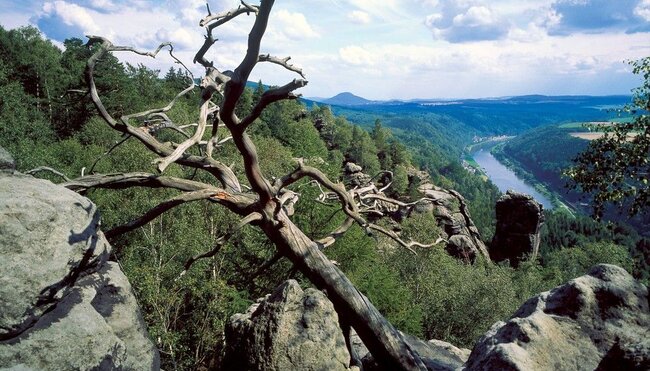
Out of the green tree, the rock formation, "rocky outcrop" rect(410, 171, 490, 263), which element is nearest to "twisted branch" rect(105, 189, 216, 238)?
the rock formation

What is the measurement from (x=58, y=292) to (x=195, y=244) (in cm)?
1658

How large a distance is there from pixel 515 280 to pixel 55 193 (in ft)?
188

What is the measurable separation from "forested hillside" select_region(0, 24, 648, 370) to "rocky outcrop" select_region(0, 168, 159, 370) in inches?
51.0

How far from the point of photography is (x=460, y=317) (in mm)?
34656

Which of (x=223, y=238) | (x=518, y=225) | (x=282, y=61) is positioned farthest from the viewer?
(x=518, y=225)

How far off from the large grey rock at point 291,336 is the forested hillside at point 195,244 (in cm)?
83

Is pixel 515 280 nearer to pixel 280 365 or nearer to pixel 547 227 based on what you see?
pixel 280 365

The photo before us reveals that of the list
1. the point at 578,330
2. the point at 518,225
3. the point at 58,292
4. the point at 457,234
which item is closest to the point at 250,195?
the point at 58,292

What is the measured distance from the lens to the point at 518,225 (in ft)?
227

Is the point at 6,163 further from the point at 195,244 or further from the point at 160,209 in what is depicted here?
the point at 195,244

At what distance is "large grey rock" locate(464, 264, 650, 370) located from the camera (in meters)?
5.00

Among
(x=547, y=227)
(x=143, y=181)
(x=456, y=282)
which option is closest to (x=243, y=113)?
(x=456, y=282)

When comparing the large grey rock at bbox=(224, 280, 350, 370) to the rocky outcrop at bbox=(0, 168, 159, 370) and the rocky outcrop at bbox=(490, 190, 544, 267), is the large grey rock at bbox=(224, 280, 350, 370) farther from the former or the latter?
the rocky outcrop at bbox=(490, 190, 544, 267)

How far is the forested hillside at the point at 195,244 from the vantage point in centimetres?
1866
